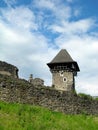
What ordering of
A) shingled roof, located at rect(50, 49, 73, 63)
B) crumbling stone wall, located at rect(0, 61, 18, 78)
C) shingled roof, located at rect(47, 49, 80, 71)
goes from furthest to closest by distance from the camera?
1. shingled roof, located at rect(50, 49, 73, 63)
2. shingled roof, located at rect(47, 49, 80, 71)
3. crumbling stone wall, located at rect(0, 61, 18, 78)

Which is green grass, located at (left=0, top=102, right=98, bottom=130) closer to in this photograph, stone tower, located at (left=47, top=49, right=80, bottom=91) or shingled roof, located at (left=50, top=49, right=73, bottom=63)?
stone tower, located at (left=47, top=49, right=80, bottom=91)

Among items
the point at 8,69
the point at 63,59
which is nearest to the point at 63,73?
the point at 63,59

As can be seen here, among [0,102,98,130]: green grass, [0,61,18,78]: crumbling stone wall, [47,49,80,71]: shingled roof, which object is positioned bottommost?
[0,102,98,130]: green grass

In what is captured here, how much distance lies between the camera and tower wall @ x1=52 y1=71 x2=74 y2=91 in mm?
54156

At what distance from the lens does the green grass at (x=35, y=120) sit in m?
17.5

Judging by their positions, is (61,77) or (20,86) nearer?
(20,86)

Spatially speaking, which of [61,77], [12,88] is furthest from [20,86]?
[61,77]

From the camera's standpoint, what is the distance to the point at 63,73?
54.5m

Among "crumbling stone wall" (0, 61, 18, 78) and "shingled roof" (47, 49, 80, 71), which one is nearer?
"crumbling stone wall" (0, 61, 18, 78)

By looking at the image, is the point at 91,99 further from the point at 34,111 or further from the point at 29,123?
the point at 29,123

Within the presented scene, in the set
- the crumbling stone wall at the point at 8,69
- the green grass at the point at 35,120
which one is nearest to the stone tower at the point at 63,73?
the crumbling stone wall at the point at 8,69

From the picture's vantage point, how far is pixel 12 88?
69.3 ft

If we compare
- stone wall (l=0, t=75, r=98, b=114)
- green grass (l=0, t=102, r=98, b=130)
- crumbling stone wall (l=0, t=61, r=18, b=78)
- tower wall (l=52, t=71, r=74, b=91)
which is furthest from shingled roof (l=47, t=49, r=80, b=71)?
green grass (l=0, t=102, r=98, b=130)

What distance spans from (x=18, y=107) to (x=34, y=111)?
100cm
